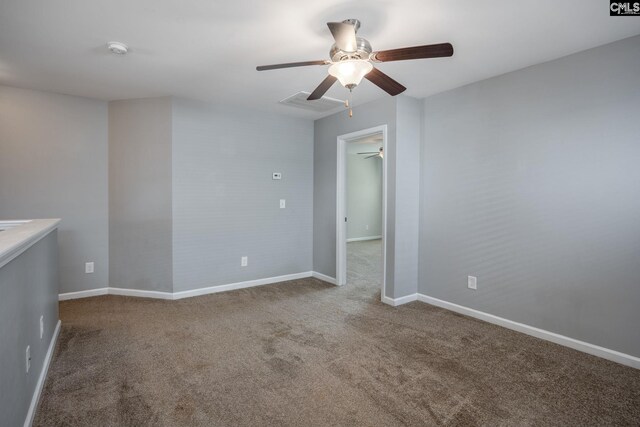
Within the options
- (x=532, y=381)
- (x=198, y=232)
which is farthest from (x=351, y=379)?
(x=198, y=232)

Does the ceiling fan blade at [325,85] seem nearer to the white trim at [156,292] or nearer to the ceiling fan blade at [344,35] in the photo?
the ceiling fan blade at [344,35]

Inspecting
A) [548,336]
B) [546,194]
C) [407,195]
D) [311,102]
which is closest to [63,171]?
[311,102]

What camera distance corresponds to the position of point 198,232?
393cm

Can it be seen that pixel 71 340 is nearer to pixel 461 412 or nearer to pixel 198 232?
pixel 198 232

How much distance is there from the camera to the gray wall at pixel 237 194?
3.83 meters

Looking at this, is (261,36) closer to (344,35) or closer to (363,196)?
(344,35)

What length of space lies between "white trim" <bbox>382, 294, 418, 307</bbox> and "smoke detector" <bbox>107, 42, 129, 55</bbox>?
11.1 feet

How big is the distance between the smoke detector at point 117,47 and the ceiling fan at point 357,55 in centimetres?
132

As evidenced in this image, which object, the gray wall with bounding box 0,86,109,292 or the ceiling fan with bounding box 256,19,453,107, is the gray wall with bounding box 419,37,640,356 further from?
the gray wall with bounding box 0,86,109,292

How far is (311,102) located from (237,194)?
149 cm

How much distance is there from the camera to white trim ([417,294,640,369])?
7.77 ft

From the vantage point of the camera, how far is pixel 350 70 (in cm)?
203

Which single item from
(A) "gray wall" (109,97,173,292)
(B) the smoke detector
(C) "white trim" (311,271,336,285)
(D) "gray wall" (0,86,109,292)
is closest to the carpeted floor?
(A) "gray wall" (109,97,173,292)

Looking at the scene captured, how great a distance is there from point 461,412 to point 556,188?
198 centimetres
